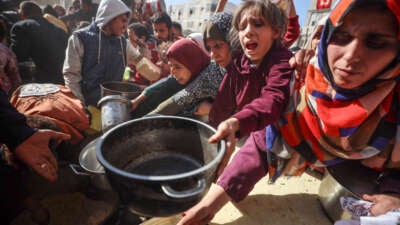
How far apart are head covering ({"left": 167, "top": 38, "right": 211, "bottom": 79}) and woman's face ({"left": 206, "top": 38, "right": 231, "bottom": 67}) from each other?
31 cm

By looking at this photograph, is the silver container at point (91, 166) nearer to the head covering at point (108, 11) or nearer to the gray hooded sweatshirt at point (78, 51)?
the gray hooded sweatshirt at point (78, 51)

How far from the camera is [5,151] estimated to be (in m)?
1.33

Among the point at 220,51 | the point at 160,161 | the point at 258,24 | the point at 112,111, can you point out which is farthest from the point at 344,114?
the point at 112,111

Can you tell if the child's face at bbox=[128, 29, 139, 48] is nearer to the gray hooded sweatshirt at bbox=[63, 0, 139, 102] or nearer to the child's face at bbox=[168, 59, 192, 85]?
the gray hooded sweatshirt at bbox=[63, 0, 139, 102]

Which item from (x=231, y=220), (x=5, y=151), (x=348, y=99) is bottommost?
(x=231, y=220)

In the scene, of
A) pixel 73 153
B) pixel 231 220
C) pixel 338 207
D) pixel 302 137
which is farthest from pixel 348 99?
pixel 73 153

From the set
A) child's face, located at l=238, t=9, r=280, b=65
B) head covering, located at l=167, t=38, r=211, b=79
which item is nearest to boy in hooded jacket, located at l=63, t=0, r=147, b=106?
head covering, located at l=167, t=38, r=211, b=79

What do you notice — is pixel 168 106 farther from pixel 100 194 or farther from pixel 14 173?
pixel 14 173

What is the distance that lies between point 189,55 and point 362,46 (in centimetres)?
Result: 164

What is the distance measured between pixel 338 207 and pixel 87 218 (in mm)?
1936

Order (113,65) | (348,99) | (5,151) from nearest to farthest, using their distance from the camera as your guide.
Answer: (348,99), (5,151), (113,65)

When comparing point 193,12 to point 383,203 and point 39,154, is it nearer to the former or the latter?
point 39,154

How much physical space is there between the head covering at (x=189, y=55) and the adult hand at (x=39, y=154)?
142 cm

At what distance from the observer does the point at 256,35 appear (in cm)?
159
